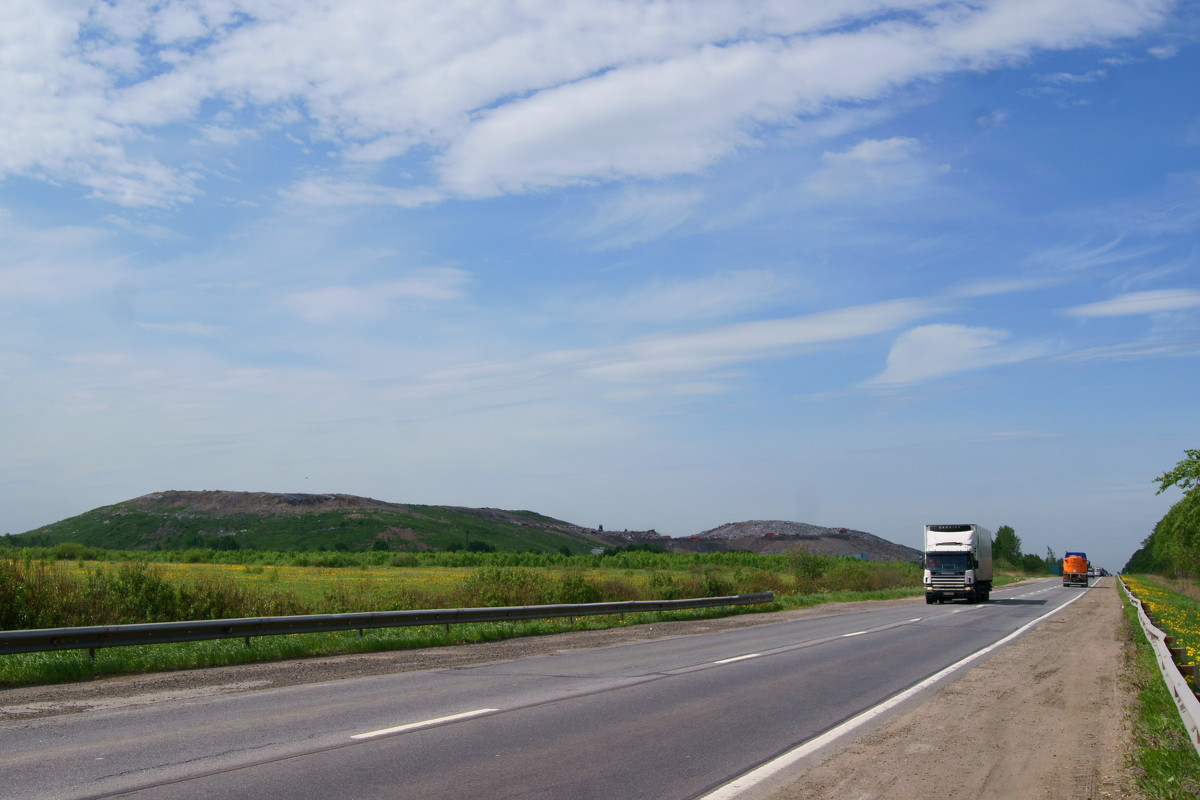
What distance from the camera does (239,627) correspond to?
50.1 feet

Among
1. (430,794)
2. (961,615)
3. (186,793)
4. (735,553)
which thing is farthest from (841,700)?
(735,553)

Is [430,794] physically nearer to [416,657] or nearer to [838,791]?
[838,791]

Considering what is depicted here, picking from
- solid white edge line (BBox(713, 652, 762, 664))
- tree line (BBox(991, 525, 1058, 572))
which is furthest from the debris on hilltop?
solid white edge line (BBox(713, 652, 762, 664))

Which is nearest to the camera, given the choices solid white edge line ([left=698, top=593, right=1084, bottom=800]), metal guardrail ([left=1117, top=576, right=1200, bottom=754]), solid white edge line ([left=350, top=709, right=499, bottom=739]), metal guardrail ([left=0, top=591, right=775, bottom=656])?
solid white edge line ([left=698, top=593, right=1084, bottom=800])

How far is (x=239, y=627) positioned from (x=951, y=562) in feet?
116

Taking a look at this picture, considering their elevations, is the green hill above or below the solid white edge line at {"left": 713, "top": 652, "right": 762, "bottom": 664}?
above

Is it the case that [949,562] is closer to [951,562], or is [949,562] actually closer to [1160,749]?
[951,562]

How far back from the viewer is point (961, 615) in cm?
3338

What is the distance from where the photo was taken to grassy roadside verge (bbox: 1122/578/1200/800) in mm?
7324

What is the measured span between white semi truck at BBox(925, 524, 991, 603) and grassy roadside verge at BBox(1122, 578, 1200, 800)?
2825 centimetres

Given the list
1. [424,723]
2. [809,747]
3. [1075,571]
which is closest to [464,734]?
[424,723]

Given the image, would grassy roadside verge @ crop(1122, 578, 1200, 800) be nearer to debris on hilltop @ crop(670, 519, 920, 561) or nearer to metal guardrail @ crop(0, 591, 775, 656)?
metal guardrail @ crop(0, 591, 775, 656)

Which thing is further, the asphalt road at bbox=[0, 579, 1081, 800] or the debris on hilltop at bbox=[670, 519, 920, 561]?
the debris on hilltop at bbox=[670, 519, 920, 561]

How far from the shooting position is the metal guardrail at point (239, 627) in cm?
1265
